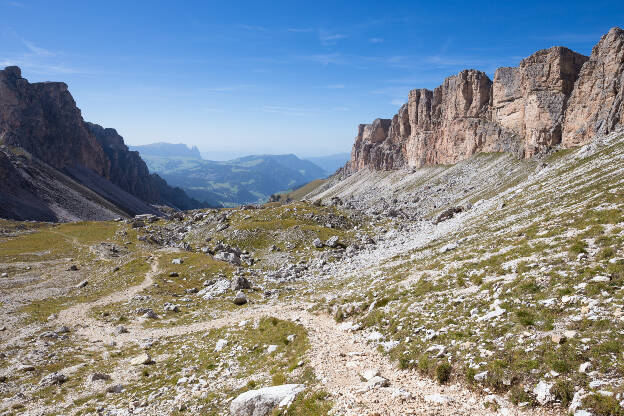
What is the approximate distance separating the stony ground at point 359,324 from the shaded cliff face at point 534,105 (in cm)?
3558

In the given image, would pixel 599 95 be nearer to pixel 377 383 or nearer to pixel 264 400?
pixel 377 383

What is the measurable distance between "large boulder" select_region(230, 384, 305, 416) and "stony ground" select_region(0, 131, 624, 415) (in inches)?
26.2

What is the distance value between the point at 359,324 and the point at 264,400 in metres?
9.59

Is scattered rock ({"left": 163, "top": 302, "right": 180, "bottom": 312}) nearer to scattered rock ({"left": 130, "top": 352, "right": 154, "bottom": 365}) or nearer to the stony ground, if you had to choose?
the stony ground

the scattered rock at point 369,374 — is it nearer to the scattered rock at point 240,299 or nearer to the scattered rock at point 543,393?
the scattered rock at point 543,393

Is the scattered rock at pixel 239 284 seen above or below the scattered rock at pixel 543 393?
below

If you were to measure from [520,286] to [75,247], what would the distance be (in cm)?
9117

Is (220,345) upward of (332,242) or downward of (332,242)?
downward

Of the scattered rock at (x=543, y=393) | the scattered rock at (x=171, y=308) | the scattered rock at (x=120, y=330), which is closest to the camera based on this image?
the scattered rock at (x=543, y=393)

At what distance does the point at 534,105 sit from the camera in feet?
351

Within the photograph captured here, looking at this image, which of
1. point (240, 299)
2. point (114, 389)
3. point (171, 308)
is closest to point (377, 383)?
point (114, 389)

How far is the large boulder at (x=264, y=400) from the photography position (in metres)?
15.0

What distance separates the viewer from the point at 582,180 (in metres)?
43.0

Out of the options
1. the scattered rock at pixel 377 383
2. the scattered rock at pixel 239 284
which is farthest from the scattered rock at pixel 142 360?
the scattered rock at pixel 377 383
